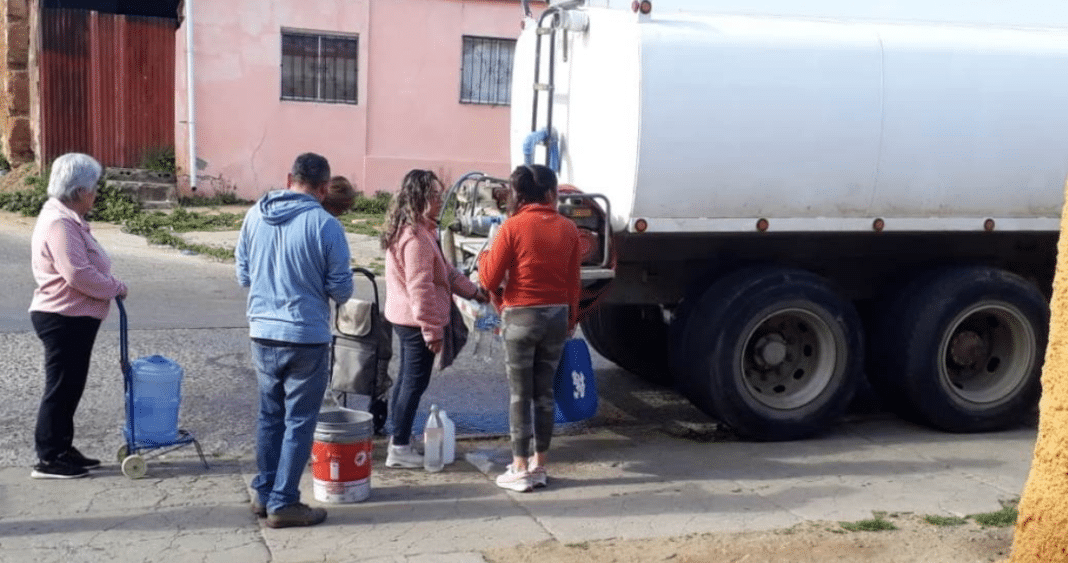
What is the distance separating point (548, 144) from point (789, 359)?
77.6 inches

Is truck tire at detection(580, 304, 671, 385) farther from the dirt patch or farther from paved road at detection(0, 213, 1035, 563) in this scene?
the dirt patch

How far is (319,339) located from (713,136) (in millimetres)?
2554

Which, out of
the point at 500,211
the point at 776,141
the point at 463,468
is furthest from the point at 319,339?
the point at 776,141

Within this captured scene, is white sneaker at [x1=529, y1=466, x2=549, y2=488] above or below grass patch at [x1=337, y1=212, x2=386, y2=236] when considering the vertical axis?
below

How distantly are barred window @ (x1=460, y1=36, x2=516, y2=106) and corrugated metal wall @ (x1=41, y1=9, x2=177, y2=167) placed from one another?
13.9 ft

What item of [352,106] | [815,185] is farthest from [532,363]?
[352,106]

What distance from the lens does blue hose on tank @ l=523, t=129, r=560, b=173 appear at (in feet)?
25.2

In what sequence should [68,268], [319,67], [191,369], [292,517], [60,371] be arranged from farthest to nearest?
1. [319,67]
2. [191,369]
3. [60,371]
4. [68,268]
5. [292,517]

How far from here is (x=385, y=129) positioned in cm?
1844

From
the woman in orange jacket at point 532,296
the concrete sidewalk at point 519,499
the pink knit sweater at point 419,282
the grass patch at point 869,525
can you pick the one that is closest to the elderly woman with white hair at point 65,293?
the concrete sidewalk at point 519,499

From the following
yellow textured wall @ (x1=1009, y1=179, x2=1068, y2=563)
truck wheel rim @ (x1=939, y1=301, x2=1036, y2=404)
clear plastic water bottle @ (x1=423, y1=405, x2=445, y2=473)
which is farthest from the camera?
truck wheel rim @ (x1=939, y1=301, x2=1036, y2=404)

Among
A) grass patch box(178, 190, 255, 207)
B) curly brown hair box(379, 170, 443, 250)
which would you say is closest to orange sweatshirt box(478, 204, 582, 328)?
curly brown hair box(379, 170, 443, 250)

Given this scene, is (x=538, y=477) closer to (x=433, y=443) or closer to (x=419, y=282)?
(x=433, y=443)

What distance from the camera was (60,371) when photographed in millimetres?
6043
